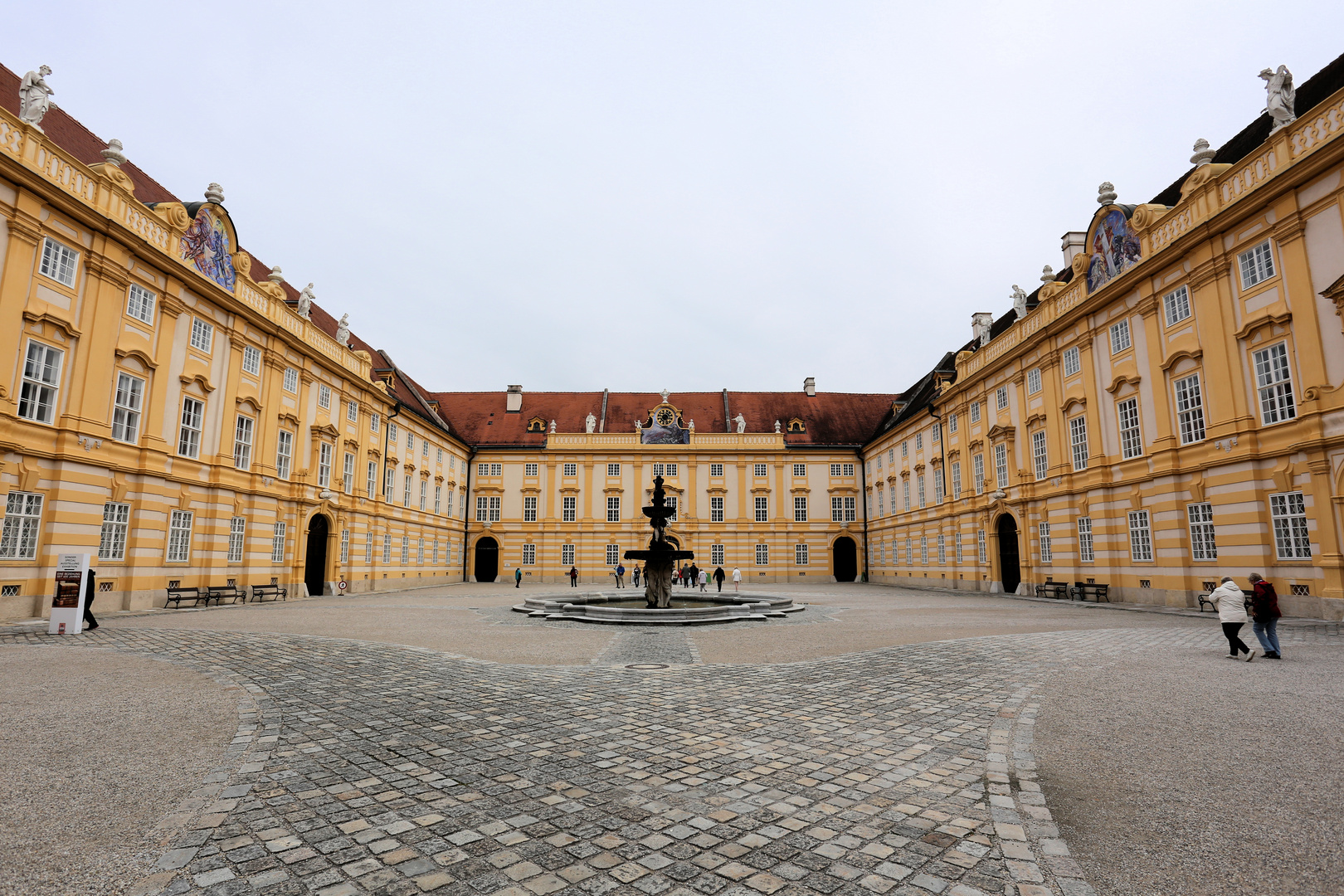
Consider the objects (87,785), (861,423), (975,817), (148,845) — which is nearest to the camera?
(148,845)

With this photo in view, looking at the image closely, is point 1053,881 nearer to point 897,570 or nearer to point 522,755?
point 522,755

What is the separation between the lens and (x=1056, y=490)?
1068 inches

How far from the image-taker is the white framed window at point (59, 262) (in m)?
17.9

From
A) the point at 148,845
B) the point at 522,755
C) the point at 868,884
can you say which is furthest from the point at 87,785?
the point at 868,884

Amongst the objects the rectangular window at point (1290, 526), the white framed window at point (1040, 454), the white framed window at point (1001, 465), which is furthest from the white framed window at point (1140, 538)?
the white framed window at point (1001, 465)

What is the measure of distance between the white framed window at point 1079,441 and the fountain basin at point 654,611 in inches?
530

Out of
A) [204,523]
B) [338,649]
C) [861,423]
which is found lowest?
[338,649]

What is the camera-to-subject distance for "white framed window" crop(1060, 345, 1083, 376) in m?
26.3

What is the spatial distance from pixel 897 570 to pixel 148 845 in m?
45.3

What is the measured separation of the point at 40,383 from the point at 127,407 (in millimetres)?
2852

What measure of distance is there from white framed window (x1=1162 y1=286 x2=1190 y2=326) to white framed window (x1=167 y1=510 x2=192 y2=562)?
1326 inches

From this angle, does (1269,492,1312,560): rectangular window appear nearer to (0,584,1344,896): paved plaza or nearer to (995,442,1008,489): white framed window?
(0,584,1344,896): paved plaza

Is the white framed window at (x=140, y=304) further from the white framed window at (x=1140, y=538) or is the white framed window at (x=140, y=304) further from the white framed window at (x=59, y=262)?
the white framed window at (x=1140, y=538)

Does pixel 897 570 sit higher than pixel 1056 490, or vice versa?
pixel 1056 490
